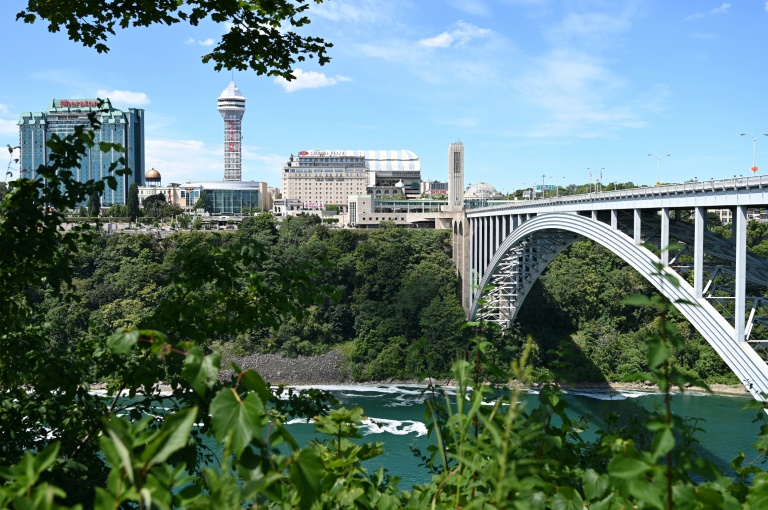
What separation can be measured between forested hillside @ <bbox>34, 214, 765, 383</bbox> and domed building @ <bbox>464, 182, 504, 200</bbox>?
35.2 meters

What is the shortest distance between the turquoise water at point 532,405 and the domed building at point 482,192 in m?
48.7

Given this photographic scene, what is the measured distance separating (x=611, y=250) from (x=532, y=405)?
A: 1038 cm

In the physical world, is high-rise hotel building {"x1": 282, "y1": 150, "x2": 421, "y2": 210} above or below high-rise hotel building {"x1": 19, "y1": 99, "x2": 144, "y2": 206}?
below

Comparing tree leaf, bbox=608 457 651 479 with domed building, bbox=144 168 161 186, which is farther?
domed building, bbox=144 168 161 186

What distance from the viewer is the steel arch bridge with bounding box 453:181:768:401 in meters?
12.6

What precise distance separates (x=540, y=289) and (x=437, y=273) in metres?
7.09

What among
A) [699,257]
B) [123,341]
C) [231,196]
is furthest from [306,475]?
[231,196]

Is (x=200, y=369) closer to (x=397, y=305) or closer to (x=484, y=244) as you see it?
(x=484, y=244)

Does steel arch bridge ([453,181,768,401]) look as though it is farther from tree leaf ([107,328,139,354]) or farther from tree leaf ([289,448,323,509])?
tree leaf ([107,328,139,354])

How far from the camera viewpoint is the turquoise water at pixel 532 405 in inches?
921

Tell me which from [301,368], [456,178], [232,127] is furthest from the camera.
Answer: [232,127]

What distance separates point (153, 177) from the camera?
10331 centimetres

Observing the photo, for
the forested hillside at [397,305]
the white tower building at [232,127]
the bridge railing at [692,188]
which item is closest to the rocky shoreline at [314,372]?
the forested hillside at [397,305]

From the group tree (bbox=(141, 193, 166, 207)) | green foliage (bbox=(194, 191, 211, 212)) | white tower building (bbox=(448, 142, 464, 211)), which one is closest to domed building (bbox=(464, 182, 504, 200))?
white tower building (bbox=(448, 142, 464, 211))
